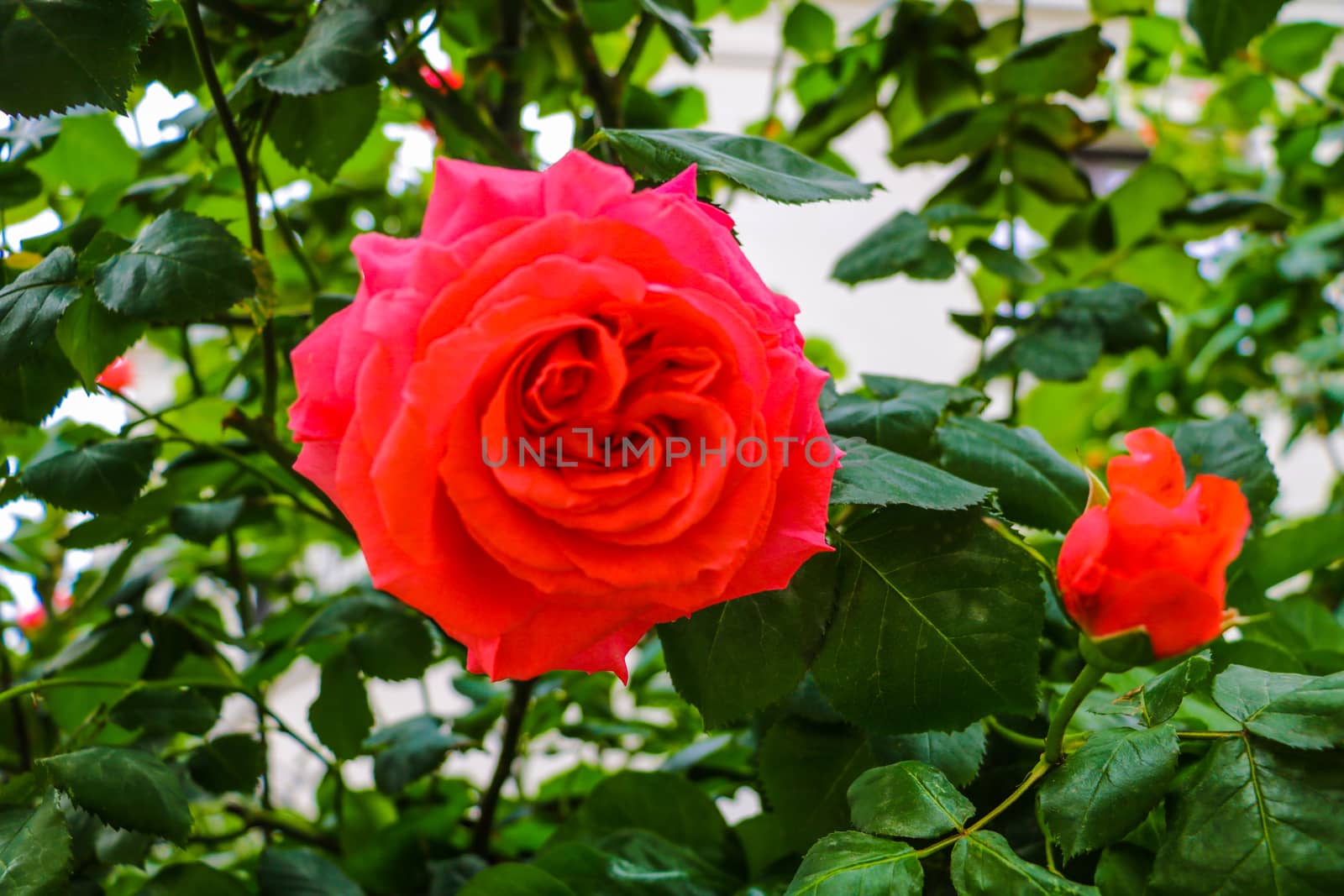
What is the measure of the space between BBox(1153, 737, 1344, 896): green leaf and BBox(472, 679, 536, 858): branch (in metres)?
0.28

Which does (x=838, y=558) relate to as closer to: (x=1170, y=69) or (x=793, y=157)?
(x=793, y=157)

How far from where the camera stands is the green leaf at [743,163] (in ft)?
0.81

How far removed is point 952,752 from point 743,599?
9 cm

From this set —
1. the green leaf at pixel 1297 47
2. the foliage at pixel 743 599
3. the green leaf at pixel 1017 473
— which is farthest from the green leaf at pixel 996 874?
the green leaf at pixel 1297 47

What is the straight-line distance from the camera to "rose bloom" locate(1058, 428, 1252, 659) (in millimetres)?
183

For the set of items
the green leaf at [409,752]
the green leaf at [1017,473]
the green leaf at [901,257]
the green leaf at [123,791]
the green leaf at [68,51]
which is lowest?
the green leaf at [409,752]

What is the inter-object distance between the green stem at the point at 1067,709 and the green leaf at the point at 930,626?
1cm

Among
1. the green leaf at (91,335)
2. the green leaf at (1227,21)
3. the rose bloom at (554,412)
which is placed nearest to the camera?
the rose bloom at (554,412)

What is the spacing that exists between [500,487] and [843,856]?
4.9 inches

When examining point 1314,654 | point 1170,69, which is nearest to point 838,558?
point 1314,654

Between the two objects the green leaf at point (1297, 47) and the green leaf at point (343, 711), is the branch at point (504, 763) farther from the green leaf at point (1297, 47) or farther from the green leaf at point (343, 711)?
the green leaf at point (1297, 47)

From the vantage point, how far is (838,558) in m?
0.27

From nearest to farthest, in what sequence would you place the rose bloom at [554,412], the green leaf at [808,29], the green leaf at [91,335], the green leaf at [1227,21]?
the rose bloom at [554,412], the green leaf at [91,335], the green leaf at [1227,21], the green leaf at [808,29]

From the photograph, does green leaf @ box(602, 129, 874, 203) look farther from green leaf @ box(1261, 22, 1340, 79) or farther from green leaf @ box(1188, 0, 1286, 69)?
green leaf @ box(1261, 22, 1340, 79)
